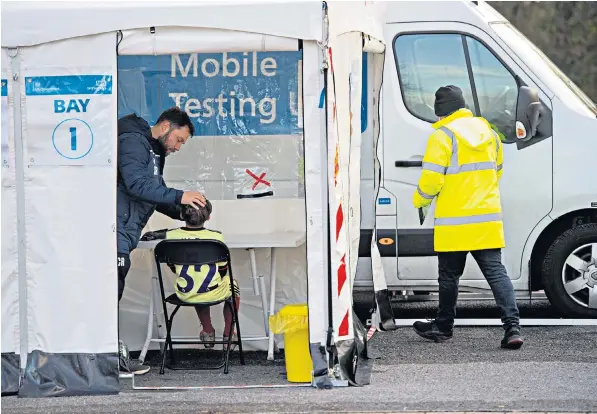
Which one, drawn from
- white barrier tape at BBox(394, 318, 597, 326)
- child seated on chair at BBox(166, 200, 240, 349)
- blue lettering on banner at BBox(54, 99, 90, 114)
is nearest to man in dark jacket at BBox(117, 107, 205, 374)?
child seated on chair at BBox(166, 200, 240, 349)

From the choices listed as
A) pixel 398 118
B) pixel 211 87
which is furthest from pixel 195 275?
pixel 398 118

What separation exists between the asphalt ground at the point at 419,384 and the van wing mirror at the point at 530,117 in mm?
1469

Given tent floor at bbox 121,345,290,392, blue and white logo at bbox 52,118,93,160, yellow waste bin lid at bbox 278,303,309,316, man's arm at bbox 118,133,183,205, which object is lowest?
tent floor at bbox 121,345,290,392

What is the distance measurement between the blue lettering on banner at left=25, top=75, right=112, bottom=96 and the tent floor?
176cm

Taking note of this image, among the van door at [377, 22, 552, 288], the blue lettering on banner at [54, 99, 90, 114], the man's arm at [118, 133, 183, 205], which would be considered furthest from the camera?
the van door at [377, 22, 552, 288]

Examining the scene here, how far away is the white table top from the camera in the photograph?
7.83 meters

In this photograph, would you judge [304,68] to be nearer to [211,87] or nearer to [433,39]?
[211,87]

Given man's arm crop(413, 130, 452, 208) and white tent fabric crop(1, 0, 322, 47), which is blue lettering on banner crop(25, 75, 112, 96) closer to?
white tent fabric crop(1, 0, 322, 47)

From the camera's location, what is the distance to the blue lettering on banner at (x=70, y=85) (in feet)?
22.6

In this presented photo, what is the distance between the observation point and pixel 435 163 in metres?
8.02

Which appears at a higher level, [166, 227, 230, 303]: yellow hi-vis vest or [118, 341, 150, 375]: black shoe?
[166, 227, 230, 303]: yellow hi-vis vest

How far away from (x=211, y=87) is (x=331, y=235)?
205 centimetres

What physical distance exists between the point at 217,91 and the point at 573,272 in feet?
9.70

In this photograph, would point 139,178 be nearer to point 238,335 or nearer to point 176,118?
point 176,118
